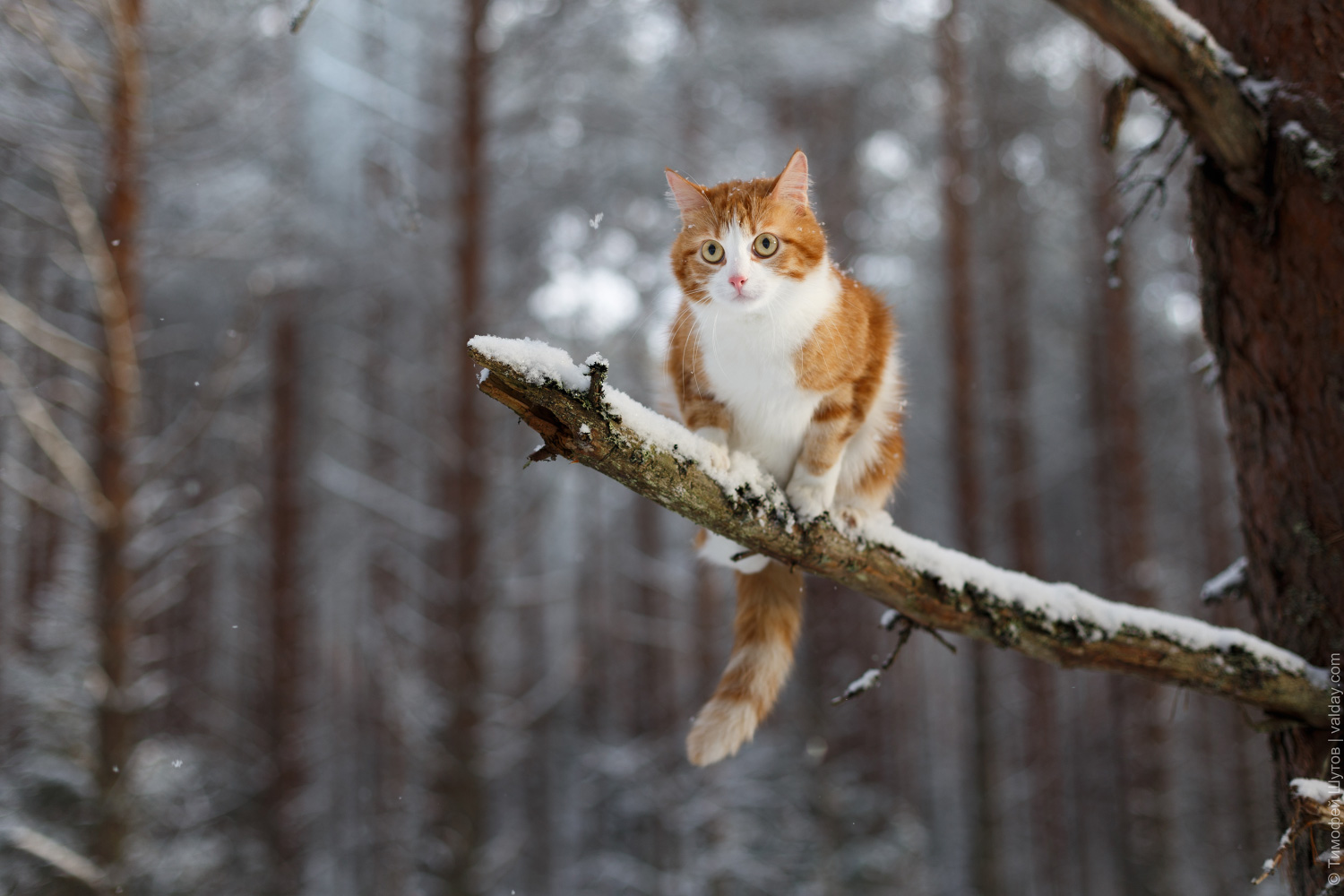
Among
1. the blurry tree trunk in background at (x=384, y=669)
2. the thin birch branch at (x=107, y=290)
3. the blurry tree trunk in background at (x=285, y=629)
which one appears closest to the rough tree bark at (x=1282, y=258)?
the thin birch branch at (x=107, y=290)

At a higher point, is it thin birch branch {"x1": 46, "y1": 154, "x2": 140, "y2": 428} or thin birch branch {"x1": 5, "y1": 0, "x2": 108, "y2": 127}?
thin birch branch {"x1": 5, "y1": 0, "x2": 108, "y2": 127}

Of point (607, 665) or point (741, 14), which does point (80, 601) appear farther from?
point (607, 665)

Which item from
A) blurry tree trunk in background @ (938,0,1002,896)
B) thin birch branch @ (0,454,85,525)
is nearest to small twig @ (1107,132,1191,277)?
blurry tree trunk in background @ (938,0,1002,896)

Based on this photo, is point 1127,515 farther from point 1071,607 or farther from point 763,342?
point 763,342

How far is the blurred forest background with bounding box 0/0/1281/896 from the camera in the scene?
558 centimetres

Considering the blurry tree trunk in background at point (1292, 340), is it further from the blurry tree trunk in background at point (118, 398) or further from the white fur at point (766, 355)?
the blurry tree trunk in background at point (118, 398)

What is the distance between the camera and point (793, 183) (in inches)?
83.7

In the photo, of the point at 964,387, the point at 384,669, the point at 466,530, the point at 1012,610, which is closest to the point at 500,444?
the point at 384,669

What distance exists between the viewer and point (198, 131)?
6012 millimetres

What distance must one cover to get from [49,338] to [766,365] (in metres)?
4.92

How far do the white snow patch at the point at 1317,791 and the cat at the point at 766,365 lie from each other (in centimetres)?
109

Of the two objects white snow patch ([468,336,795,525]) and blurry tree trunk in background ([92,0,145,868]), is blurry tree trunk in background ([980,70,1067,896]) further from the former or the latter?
blurry tree trunk in background ([92,0,145,868])

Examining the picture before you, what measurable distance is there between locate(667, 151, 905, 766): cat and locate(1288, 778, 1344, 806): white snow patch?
1088 mm

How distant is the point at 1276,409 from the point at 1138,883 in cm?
1151
